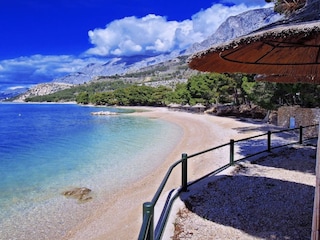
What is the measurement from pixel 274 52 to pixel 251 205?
91.2 inches

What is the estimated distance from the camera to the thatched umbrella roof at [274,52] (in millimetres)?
2496

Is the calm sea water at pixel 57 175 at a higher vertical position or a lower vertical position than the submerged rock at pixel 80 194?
lower

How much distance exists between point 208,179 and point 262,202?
4.87ft

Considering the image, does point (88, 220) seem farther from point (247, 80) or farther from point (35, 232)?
point (247, 80)

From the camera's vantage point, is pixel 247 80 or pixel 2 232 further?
pixel 247 80

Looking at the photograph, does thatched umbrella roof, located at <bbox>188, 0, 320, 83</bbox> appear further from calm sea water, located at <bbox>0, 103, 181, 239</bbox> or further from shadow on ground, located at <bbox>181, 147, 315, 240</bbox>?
calm sea water, located at <bbox>0, 103, 181, 239</bbox>

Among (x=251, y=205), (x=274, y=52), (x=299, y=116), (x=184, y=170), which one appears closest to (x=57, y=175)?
(x=184, y=170)

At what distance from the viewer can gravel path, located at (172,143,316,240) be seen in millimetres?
3641

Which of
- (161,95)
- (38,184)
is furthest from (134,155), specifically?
(161,95)

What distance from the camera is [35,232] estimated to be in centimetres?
620

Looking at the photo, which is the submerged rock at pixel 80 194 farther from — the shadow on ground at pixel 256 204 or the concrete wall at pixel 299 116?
the concrete wall at pixel 299 116

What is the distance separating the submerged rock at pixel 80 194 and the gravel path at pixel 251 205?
3.94m

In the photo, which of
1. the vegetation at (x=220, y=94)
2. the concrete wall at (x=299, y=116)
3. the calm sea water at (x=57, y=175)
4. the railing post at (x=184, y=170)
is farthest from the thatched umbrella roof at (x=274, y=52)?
the concrete wall at (x=299, y=116)

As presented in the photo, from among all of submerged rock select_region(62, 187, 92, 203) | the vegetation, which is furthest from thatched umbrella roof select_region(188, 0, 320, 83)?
the vegetation
